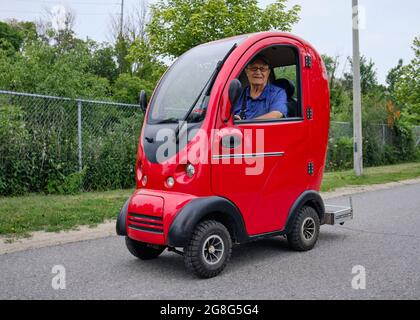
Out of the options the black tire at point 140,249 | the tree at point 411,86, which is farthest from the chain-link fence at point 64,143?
the tree at point 411,86

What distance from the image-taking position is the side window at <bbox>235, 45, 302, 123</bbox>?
5.59 m

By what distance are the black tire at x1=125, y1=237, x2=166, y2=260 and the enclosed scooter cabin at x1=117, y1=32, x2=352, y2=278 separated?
0.03 feet

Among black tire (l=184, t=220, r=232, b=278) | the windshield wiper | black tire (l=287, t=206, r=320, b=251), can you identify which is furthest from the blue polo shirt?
black tire (l=184, t=220, r=232, b=278)

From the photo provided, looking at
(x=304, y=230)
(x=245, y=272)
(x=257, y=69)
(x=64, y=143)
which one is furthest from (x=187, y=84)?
(x=64, y=143)

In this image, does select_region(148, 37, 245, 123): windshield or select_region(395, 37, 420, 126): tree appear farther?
select_region(395, 37, 420, 126): tree

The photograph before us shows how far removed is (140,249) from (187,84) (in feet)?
5.87

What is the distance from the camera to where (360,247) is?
19.2 ft

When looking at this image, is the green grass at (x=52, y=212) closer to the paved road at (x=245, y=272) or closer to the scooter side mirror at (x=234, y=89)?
the paved road at (x=245, y=272)

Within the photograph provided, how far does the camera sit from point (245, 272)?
4824mm

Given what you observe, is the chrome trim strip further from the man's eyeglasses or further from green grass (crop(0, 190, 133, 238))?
green grass (crop(0, 190, 133, 238))

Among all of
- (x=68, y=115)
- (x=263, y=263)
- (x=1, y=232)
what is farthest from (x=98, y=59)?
(x=263, y=263)

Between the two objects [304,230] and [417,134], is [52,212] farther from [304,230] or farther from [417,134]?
[417,134]

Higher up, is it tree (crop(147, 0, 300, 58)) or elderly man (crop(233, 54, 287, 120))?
tree (crop(147, 0, 300, 58))

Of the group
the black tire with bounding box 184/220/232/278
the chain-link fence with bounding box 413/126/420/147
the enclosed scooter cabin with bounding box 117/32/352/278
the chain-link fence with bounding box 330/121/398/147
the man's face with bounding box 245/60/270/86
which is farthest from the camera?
the chain-link fence with bounding box 413/126/420/147
